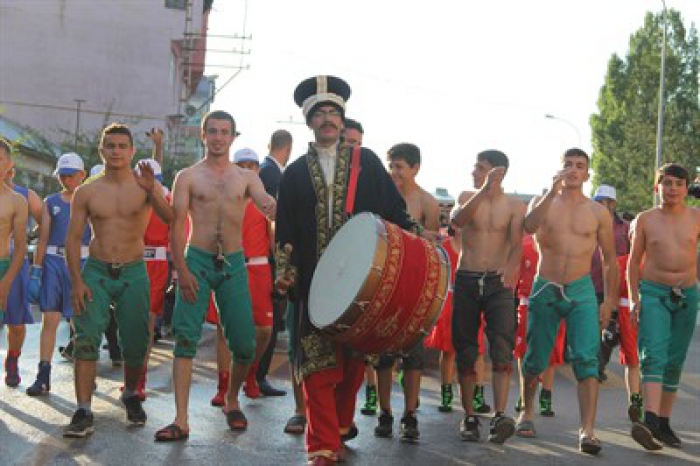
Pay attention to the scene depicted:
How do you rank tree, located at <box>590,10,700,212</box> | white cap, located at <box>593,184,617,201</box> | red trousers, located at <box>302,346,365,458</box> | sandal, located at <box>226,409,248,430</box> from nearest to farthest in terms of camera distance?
red trousers, located at <box>302,346,365,458</box> → sandal, located at <box>226,409,248,430</box> → white cap, located at <box>593,184,617,201</box> → tree, located at <box>590,10,700,212</box>

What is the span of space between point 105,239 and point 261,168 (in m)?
2.59

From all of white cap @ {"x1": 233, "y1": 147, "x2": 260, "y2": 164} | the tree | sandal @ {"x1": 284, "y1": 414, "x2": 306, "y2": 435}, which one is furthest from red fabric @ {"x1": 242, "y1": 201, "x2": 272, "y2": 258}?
the tree

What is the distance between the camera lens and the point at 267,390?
37.2 ft

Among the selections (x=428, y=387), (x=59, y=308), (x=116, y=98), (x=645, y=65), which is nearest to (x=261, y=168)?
(x=59, y=308)

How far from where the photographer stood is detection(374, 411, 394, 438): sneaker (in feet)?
29.9

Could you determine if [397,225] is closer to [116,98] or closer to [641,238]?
[641,238]

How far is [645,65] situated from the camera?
7388cm

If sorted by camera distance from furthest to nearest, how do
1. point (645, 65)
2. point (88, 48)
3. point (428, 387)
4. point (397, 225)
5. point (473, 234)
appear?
point (645, 65) → point (88, 48) → point (428, 387) → point (473, 234) → point (397, 225)

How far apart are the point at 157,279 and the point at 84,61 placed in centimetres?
4696

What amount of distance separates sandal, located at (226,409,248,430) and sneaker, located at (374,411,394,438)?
88 centimetres

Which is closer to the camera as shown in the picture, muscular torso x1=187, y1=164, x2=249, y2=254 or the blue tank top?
muscular torso x1=187, y1=164, x2=249, y2=254

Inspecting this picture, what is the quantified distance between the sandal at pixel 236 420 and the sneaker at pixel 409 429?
1031mm

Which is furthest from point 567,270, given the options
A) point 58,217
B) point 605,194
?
point 58,217

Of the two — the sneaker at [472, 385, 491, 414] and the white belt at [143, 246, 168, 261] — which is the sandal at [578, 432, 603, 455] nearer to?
the sneaker at [472, 385, 491, 414]
